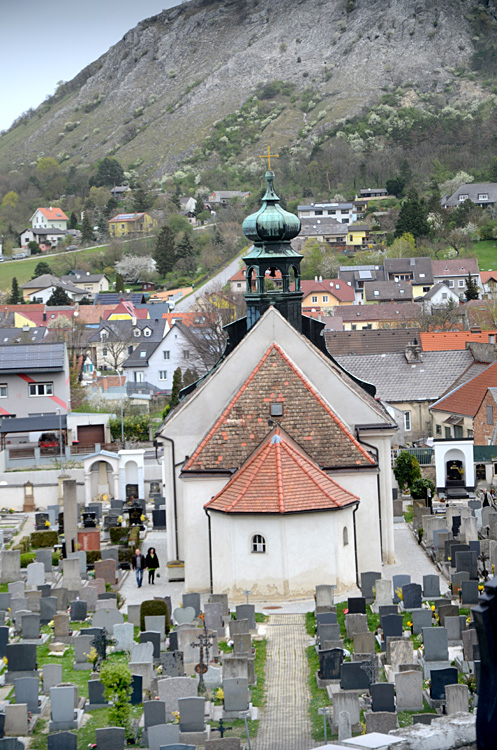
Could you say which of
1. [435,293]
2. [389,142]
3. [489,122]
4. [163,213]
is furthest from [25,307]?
[489,122]

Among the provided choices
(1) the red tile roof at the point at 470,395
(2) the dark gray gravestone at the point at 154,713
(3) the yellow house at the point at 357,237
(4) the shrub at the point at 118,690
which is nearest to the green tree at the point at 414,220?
(3) the yellow house at the point at 357,237

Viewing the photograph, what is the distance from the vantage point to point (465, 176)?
570ft

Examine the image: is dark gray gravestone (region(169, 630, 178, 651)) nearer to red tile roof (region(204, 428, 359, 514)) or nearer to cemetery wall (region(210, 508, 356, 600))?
red tile roof (region(204, 428, 359, 514))

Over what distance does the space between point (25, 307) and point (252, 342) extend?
96.4m

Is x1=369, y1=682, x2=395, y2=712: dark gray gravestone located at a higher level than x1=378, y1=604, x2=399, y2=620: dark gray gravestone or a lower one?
lower

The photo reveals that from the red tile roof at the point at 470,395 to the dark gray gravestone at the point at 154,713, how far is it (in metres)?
38.9

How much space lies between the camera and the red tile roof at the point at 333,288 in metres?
122

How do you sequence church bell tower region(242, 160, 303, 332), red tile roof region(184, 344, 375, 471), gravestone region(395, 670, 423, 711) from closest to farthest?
gravestone region(395, 670, 423, 711) < red tile roof region(184, 344, 375, 471) < church bell tower region(242, 160, 303, 332)

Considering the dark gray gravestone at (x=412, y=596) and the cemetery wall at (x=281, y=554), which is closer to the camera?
the dark gray gravestone at (x=412, y=596)

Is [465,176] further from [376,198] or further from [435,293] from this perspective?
[435,293]

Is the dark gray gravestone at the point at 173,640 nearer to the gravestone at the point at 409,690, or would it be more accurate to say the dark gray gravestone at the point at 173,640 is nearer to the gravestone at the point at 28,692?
the gravestone at the point at 28,692

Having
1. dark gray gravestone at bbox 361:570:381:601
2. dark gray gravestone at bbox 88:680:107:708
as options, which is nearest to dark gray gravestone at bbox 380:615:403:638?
dark gray gravestone at bbox 361:570:381:601

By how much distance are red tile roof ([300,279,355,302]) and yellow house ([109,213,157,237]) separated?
6928cm

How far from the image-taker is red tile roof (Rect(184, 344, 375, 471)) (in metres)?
32.1
